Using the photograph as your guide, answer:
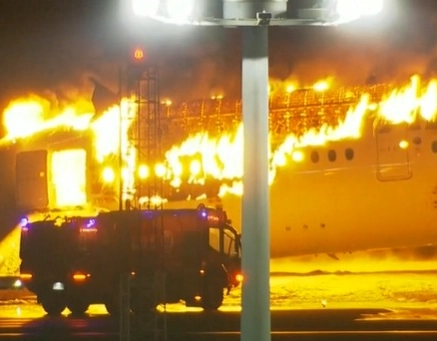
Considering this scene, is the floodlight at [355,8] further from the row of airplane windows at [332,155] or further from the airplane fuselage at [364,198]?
the row of airplane windows at [332,155]

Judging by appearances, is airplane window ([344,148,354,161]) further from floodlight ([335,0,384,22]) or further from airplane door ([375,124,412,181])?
floodlight ([335,0,384,22])

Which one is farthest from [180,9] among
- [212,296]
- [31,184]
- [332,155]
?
[31,184]

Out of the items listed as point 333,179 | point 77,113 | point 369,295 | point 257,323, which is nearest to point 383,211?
point 333,179

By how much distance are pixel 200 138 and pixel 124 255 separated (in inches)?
406

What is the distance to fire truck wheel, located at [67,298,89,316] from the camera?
22188mm

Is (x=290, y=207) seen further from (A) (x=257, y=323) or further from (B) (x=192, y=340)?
(A) (x=257, y=323)

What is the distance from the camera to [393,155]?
2911 cm

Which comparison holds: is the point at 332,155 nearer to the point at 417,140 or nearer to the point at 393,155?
the point at 393,155

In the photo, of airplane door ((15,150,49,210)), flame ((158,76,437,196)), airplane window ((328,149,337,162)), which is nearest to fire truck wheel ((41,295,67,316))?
flame ((158,76,437,196))

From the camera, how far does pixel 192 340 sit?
15883 millimetres

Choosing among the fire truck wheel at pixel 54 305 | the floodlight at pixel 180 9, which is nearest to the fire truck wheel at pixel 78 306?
the fire truck wheel at pixel 54 305

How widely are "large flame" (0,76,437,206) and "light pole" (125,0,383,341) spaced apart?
2163 centimetres

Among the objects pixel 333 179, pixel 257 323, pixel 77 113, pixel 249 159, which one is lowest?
pixel 257 323

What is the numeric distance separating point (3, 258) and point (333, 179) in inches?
459
